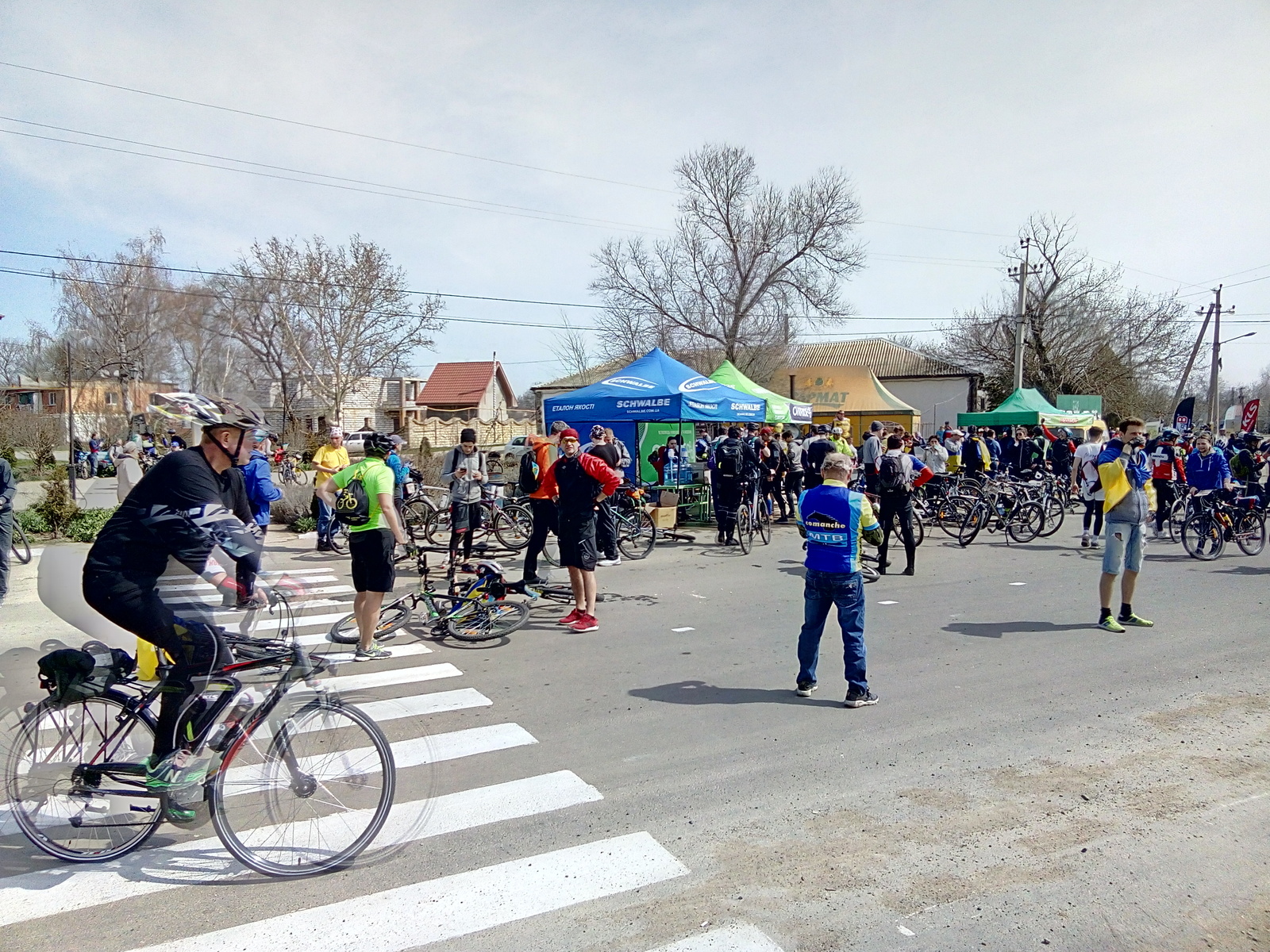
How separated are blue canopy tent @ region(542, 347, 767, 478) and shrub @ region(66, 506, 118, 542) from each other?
8.37 metres

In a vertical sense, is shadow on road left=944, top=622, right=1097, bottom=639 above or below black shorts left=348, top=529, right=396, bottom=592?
below

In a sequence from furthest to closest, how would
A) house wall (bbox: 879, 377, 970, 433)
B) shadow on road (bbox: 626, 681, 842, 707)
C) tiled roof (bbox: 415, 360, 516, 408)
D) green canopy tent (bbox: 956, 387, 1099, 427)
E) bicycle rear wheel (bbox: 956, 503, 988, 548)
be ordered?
tiled roof (bbox: 415, 360, 516, 408)
house wall (bbox: 879, 377, 970, 433)
green canopy tent (bbox: 956, 387, 1099, 427)
bicycle rear wheel (bbox: 956, 503, 988, 548)
shadow on road (bbox: 626, 681, 842, 707)

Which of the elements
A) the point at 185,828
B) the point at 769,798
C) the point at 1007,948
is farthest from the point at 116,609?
the point at 1007,948

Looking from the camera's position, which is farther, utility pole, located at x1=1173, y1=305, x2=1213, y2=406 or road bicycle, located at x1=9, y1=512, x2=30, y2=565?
utility pole, located at x1=1173, y1=305, x2=1213, y2=406

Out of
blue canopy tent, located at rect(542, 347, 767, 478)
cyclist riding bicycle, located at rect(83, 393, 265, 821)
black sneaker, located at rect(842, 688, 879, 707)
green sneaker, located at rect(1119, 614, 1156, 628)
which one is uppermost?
blue canopy tent, located at rect(542, 347, 767, 478)

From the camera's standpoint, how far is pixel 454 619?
7465mm

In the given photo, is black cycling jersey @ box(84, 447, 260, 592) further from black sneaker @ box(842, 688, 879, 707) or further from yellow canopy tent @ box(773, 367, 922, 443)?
yellow canopy tent @ box(773, 367, 922, 443)

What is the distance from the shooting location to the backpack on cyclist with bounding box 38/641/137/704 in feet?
11.4

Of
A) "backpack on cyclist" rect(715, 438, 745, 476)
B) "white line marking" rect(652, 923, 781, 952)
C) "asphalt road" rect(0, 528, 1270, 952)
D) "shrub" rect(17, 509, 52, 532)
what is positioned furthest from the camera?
"shrub" rect(17, 509, 52, 532)

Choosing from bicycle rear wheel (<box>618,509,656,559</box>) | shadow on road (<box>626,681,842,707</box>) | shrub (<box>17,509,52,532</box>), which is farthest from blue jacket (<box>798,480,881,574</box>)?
shrub (<box>17,509,52,532</box>)

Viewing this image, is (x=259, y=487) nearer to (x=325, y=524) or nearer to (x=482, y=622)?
(x=325, y=524)

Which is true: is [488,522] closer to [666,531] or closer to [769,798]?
[666,531]

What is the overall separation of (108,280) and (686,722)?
46.8 meters

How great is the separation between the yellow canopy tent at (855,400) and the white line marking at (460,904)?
3310cm
